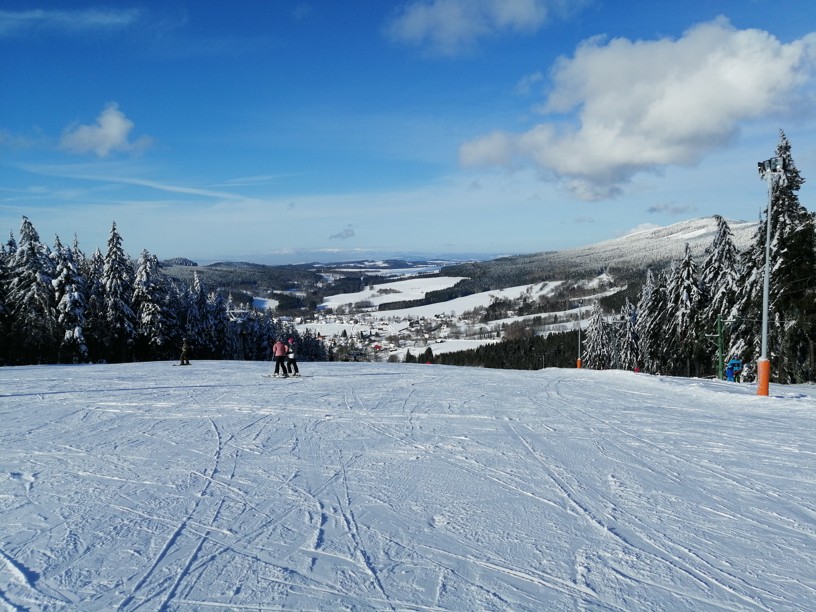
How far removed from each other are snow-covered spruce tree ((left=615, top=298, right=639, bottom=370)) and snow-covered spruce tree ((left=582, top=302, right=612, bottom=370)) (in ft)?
7.73

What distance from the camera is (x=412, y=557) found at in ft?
14.9

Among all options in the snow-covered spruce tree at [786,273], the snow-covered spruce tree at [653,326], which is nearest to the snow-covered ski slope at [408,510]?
the snow-covered spruce tree at [786,273]

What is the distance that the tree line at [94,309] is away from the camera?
35.0m

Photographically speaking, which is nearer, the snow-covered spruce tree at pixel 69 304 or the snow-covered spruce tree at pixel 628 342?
the snow-covered spruce tree at pixel 69 304

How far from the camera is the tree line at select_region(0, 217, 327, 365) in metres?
35.0

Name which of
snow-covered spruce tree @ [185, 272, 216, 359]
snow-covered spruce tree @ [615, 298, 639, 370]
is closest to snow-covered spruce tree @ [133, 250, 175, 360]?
snow-covered spruce tree @ [185, 272, 216, 359]

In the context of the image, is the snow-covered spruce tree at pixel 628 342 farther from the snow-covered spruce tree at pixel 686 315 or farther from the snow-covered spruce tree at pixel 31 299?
the snow-covered spruce tree at pixel 31 299

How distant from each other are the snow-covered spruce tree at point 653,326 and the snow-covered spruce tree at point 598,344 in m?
7.30

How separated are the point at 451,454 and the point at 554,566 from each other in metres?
3.63

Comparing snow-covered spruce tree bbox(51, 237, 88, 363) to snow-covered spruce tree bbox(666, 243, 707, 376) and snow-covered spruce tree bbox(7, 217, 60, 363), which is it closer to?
snow-covered spruce tree bbox(7, 217, 60, 363)

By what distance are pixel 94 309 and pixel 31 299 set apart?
551cm

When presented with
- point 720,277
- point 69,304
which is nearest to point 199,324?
point 69,304

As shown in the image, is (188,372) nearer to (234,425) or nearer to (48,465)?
(234,425)

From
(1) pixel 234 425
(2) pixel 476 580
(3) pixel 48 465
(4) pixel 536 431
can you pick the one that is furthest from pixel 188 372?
(2) pixel 476 580
